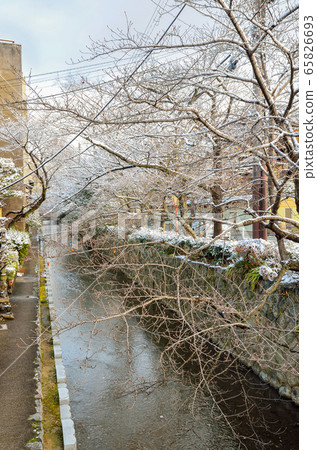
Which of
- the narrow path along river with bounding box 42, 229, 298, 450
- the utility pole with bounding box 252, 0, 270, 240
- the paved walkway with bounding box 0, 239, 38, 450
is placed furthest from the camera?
the utility pole with bounding box 252, 0, 270, 240

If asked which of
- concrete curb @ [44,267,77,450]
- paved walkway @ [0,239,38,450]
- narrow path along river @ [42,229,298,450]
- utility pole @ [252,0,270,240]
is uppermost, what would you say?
utility pole @ [252,0,270,240]

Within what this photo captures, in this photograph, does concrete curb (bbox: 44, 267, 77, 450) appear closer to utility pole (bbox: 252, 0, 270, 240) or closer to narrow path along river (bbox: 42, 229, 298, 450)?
narrow path along river (bbox: 42, 229, 298, 450)

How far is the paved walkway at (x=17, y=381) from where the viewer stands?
14.4 feet

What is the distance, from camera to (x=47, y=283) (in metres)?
13.0

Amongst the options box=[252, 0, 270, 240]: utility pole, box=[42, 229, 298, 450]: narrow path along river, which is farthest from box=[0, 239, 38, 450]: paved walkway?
box=[252, 0, 270, 240]: utility pole

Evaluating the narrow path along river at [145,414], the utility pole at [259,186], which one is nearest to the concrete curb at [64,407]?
the narrow path along river at [145,414]

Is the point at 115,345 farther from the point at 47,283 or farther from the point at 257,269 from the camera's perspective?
the point at 47,283

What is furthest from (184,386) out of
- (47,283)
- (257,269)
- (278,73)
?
(47,283)

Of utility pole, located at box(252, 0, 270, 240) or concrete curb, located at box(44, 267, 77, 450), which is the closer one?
concrete curb, located at box(44, 267, 77, 450)

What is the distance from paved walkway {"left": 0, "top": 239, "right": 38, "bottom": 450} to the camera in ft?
14.4

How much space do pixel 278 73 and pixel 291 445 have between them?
6089 millimetres

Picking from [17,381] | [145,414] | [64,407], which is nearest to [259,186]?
[145,414]

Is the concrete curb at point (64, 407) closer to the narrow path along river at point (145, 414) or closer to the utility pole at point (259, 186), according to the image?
the narrow path along river at point (145, 414)

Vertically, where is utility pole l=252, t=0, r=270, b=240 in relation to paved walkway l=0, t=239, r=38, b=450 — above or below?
above
